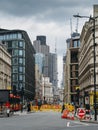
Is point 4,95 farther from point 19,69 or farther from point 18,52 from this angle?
point 18,52

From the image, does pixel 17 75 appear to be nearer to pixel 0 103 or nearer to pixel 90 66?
pixel 90 66

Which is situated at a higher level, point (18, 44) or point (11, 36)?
point (11, 36)

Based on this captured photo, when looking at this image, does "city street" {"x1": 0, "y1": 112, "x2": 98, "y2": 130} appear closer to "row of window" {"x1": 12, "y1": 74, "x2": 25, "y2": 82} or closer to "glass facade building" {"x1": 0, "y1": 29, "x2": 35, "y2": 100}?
"row of window" {"x1": 12, "y1": 74, "x2": 25, "y2": 82}

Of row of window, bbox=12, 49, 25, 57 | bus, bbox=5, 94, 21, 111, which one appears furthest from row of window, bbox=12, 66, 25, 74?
bus, bbox=5, 94, 21, 111

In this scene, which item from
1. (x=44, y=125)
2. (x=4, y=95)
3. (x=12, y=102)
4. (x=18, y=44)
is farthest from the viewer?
(x=18, y=44)

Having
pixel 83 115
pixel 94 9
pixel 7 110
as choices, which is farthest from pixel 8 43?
pixel 83 115

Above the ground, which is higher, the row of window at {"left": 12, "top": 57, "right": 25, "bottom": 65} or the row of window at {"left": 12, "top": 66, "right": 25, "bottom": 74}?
the row of window at {"left": 12, "top": 57, "right": 25, "bottom": 65}

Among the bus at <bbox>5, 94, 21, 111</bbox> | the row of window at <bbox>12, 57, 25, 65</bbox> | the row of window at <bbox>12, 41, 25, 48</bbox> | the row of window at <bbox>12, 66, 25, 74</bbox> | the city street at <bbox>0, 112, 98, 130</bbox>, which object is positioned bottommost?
the city street at <bbox>0, 112, 98, 130</bbox>

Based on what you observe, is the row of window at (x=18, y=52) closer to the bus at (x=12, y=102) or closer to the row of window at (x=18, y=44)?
the row of window at (x=18, y=44)

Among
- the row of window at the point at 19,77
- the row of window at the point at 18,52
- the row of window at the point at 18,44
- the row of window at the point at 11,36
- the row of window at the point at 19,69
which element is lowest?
the row of window at the point at 19,77

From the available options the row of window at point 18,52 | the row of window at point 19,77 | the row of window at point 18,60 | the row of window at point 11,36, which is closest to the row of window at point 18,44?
the row of window at point 18,52

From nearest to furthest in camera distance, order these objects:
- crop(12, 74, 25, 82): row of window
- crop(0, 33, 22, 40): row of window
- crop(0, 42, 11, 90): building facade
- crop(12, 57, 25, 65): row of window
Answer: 1. crop(0, 42, 11, 90): building facade
2. crop(12, 74, 25, 82): row of window
3. crop(12, 57, 25, 65): row of window
4. crop(0, 33, 22, 40): row of window

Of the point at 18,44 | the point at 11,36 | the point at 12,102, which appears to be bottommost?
the point at 12,102

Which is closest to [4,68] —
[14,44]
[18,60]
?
[18,60]
